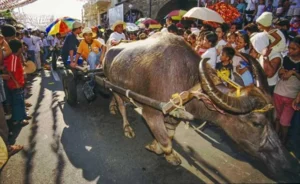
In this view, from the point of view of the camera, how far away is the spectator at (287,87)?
3633 mm

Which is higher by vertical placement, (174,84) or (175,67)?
(175,67)

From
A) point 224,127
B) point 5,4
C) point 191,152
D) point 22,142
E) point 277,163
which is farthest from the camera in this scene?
point 5,4

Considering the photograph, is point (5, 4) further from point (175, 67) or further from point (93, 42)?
point (175, 67)

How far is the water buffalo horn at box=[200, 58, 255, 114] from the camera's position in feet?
7.76

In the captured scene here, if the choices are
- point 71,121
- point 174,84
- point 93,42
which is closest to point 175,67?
point 174,84

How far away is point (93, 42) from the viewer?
604cm

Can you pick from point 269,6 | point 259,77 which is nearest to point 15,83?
point 259,77

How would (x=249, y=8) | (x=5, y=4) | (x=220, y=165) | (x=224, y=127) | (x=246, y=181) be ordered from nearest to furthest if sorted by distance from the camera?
1. (x=224, y=127)
2. (x=246, y=181)
3. (x=220, y=165)
4. (x=249, y=8)
5. (x=5, y=4)

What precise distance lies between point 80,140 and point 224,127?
2.83 meters

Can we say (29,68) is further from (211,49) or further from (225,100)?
(225,100)

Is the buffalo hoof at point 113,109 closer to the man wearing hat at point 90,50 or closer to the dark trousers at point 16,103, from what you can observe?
the man wearing hat at point 90,50

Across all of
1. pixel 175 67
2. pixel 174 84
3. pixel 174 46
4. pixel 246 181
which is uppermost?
pixel 174 46

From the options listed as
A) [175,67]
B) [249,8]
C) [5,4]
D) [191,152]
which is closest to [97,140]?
[191,152]

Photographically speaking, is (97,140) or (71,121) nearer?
(97,140)
